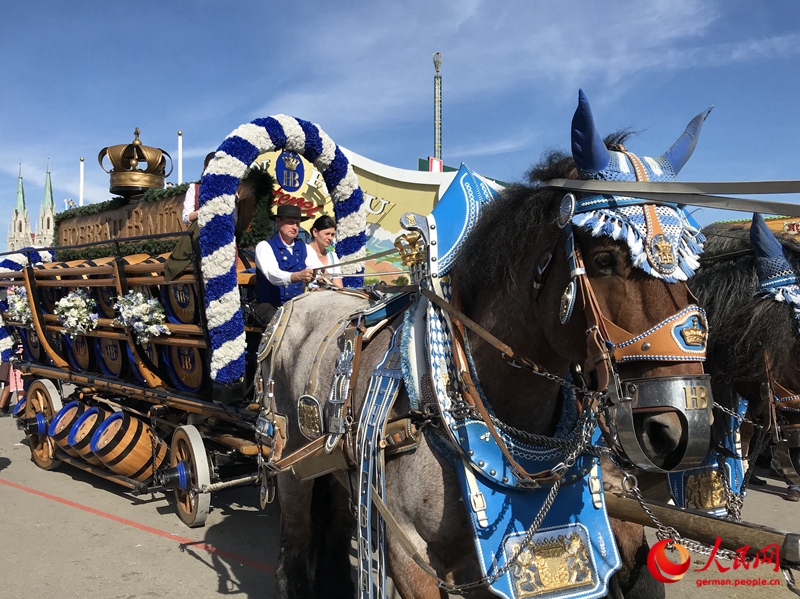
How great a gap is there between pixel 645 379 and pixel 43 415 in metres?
6.69

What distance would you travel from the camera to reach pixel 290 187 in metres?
4.57

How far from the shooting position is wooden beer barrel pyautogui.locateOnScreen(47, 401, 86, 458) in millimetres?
5922

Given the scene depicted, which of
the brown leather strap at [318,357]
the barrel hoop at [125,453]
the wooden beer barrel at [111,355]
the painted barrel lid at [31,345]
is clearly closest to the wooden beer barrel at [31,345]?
the painted barrel lid at [31,345]

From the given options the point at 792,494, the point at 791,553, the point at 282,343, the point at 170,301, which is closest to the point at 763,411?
the point at 792,494

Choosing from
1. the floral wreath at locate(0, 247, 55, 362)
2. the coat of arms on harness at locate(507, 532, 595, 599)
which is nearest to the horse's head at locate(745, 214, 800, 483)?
the coat of arms on harness at locate(507, 532, 595, 599)

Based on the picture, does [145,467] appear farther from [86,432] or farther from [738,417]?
[738,417]

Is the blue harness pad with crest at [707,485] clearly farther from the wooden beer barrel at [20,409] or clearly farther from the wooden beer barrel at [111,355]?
the wooden beer barrel at [20,409]

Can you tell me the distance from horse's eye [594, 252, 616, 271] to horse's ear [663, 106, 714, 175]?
0.46m

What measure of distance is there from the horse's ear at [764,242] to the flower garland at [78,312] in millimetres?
5338

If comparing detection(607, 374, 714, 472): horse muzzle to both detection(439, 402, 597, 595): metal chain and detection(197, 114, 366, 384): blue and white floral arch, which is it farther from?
detection(197, 114, 366, 384): blue and white floral arch

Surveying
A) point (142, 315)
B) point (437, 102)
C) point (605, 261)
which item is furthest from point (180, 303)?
point (437, 102)

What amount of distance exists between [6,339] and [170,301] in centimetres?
401

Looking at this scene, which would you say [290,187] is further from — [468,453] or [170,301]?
[468,453]

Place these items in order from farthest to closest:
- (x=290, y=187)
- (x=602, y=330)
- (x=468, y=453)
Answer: (x=290, y=187), (x=468, y=453), (x=602, y=330)
